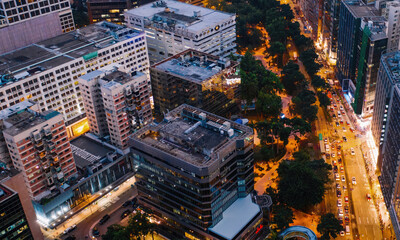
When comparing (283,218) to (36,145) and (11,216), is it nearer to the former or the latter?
(11,216)

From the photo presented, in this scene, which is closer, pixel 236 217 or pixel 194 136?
pixel 194 136

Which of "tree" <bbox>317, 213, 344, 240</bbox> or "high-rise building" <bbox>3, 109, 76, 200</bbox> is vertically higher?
"high-rise building" <bbox>3, 109, 76, 200</bbox>

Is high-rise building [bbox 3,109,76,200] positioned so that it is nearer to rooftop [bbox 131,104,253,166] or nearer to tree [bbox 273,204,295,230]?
rooftop [bbox 131,104,253,166]

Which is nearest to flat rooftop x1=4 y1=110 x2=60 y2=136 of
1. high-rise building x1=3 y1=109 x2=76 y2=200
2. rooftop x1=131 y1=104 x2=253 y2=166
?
high-rise building x1=3 y1=109 x2=76 y2=200

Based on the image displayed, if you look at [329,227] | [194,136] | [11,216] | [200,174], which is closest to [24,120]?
[11,216]

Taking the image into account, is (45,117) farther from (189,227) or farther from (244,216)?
(244,216)

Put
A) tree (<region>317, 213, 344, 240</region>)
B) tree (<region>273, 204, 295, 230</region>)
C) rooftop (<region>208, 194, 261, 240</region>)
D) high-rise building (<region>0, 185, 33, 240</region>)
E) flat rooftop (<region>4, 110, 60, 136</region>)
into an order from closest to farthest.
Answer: high-rise building (<region>0, 185, 33, 240</region>), rooftop (<region>208, 194, 261, 240</region>), flat rooftop (<region>4, 110, 60, 136</region>), tree (<region>317, 213, 344, 240</region>), tree (<region>273, 204, 295, 230</region>)
